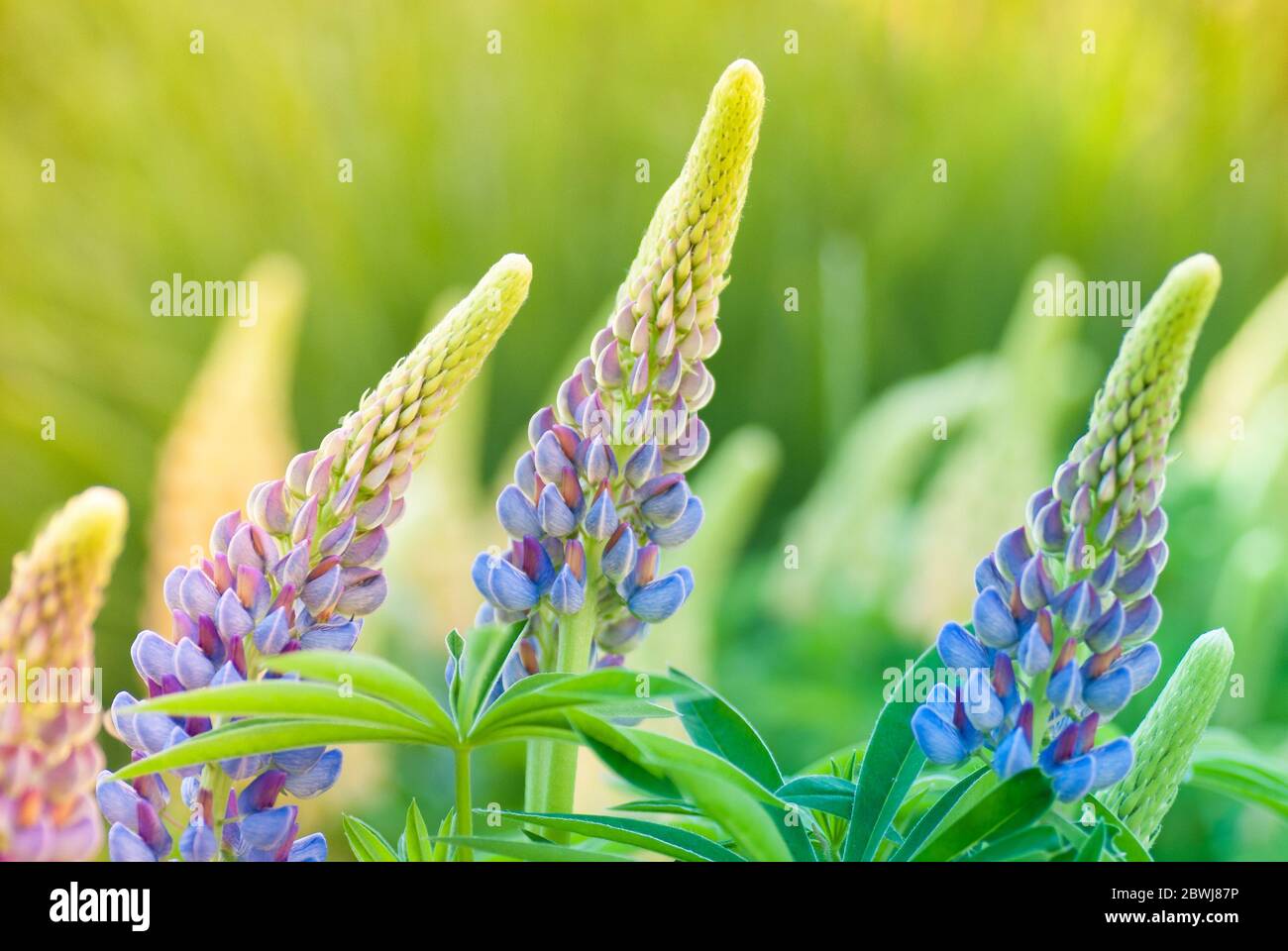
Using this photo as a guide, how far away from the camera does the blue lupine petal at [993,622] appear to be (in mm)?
431

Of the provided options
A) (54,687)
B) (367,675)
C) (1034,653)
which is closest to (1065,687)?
(1034,653)

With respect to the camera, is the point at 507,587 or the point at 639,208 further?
the point at 639,208

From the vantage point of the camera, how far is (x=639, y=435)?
1.48ft

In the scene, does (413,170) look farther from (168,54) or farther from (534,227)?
(168,54)

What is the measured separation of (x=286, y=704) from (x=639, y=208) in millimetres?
1598

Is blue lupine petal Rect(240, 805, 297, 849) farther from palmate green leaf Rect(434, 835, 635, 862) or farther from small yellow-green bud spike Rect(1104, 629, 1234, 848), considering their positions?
small yellow-green bud spike Rect(1104, 629, 1234, 848)

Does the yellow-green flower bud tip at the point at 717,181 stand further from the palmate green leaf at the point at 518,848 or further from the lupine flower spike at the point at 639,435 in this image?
the palmate green leaf at the point at 518,848

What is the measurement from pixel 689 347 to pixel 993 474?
3.19 ft

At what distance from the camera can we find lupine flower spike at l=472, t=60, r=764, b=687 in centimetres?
44

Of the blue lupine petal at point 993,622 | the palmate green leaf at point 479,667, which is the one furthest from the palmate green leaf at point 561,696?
the blue lupine petal at point 993,622

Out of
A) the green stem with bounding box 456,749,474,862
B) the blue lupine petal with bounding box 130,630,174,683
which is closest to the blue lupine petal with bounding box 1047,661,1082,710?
the green stem with bounding box 456,749,474,862

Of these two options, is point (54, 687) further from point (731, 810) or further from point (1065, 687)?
point (1065, 687)

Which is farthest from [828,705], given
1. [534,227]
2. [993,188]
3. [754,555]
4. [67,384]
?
[67,384]
